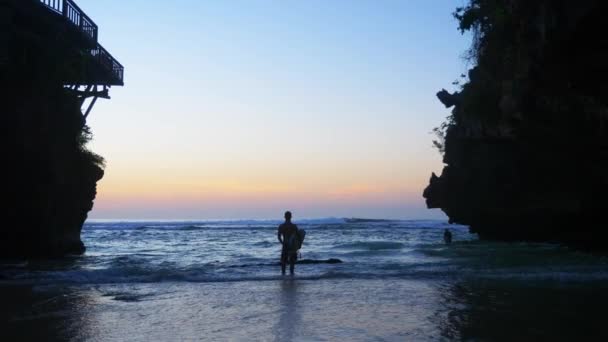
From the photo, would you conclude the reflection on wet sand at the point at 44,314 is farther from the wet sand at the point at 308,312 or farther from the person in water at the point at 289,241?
the person in water at the point at 289,241

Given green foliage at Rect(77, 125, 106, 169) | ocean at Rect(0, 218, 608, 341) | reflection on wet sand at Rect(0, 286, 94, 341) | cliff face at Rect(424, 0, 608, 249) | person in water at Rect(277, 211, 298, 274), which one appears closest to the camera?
ocean at Rect(0, 218, 608, 341)

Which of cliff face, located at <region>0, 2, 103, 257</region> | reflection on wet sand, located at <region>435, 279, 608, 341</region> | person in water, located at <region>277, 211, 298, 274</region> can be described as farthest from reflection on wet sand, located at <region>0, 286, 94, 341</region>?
cliff face, located at <region>0, 2, 103, 257</region>

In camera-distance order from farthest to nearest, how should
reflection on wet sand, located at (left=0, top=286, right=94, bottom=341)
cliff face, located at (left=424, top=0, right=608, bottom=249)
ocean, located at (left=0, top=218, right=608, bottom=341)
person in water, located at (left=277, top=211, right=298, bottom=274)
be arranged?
1. person in water, located at (left=277, top=211, right=298, bottom=274)
2. cliff face, located at (left=424, top=0, right=608, bottom=249)
3. reflection on wet sand, located at (left=0, top=286, right=94, bottom=341)
4. ocean, located at (left=0, top=218, right=608, bottom=341)

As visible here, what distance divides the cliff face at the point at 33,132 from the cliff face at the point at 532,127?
51.8 ft

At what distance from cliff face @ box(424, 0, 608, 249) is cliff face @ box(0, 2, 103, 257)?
15.8 m

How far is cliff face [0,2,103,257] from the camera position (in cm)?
1886

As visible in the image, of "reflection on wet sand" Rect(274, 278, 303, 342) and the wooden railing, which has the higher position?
the wooden railing

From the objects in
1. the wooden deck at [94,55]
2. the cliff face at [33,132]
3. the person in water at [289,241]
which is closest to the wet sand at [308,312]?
the person in water at [289,241]

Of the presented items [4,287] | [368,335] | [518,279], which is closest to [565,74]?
[518,279]

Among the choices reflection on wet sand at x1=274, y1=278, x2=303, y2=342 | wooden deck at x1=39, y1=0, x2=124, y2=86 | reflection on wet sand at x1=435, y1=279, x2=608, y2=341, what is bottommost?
reflection on wet sand at x1=274, y1=278, x2=303, y2=342

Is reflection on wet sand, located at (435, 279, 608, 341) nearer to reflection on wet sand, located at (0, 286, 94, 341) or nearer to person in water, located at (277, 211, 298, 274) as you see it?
person in water, located at (277, 211, 298, 274)

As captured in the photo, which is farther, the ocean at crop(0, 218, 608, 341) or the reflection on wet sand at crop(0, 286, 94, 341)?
the reflection on wet sand at crop(0, 286, 94, 341)

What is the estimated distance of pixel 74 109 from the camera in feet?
73.3

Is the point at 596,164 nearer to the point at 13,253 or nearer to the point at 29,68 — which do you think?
the point at 29,68
